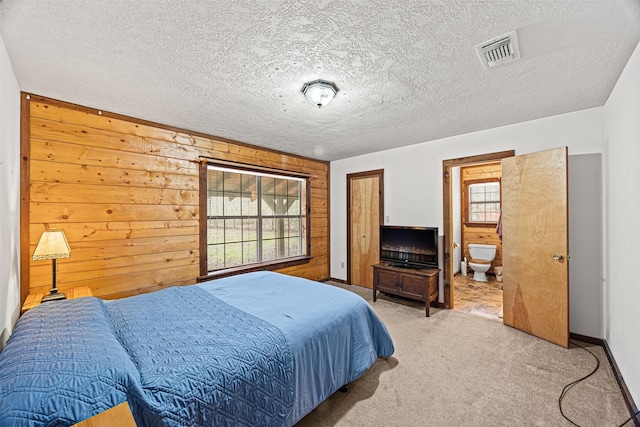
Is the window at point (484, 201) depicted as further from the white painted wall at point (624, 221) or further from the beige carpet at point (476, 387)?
the beige carpet at point (476, 387)

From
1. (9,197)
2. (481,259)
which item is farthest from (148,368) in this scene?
(481,259)

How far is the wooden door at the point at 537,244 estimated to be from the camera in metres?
2.67

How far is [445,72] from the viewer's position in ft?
6.60

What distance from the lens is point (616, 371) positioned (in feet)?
7.12

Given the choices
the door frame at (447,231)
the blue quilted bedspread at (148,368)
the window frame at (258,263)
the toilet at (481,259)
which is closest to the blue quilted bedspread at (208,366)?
the blue quilted bedspread at (148,368)

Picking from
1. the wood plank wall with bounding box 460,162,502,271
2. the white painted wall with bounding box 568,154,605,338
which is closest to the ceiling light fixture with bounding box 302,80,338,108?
the white painted wall with bounding box 568,154,605,338

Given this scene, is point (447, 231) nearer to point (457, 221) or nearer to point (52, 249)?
point (457, 221)

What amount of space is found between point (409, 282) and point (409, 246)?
0.56m

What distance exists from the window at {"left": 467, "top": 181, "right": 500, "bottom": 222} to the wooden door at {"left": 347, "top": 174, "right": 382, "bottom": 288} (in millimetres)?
2543

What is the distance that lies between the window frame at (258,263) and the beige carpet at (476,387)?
2156 millimetres

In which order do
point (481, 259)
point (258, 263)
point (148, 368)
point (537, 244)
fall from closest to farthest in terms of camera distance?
point (148, 368)
point (537, 244)
point (258, 263)
point (481, 259)

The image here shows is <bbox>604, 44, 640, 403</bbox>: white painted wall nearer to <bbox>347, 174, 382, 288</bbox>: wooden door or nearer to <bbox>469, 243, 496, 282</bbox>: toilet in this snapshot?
<bbox>469, 243, 496, 282</bbox>: toilet

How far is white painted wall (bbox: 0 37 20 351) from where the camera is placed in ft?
5.52

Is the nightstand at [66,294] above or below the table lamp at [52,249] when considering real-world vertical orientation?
below
